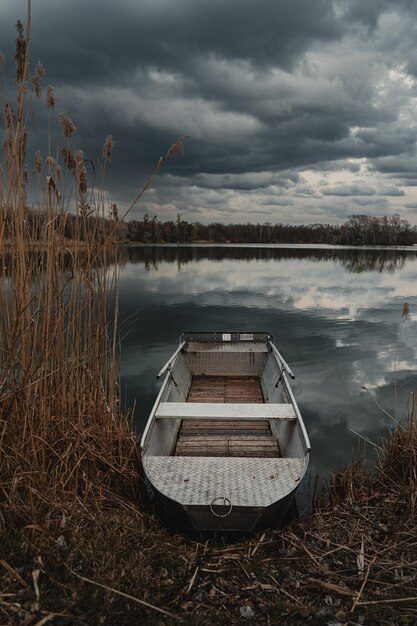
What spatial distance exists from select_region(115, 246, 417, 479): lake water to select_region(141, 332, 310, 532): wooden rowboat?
1202 mm

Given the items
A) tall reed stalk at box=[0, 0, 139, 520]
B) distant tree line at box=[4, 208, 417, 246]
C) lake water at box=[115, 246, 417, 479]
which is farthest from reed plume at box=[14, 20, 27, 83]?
distant tree line at box=[4, 208, 417, 246]

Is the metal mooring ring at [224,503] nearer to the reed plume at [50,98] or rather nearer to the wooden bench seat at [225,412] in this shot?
the wooden bench seat at [225,412]

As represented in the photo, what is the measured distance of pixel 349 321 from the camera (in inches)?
721

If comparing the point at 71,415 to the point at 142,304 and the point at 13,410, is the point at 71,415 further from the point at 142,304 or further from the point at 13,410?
the point at 142,304

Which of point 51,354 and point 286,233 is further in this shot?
point 286,233

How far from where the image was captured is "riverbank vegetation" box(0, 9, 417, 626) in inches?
99.3

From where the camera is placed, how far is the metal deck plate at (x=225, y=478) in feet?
11.6

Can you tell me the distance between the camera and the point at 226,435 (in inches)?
229

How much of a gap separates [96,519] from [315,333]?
539 inches

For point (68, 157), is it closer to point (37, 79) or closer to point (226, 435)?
point (37, 79)

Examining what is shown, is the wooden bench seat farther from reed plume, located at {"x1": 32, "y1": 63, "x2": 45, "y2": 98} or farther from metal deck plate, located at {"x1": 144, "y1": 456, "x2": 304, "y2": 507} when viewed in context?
reed plume, located at {"x1": 32, "y1": 63, "x2": 45, "y2": 98}

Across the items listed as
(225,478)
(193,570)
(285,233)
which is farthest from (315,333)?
(285,233)

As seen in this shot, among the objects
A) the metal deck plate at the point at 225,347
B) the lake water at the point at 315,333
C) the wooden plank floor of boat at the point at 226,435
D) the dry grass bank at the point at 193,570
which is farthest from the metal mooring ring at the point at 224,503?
the metal deck plate at the point at 225,347

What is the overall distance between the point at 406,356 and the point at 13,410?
40.9 feet
